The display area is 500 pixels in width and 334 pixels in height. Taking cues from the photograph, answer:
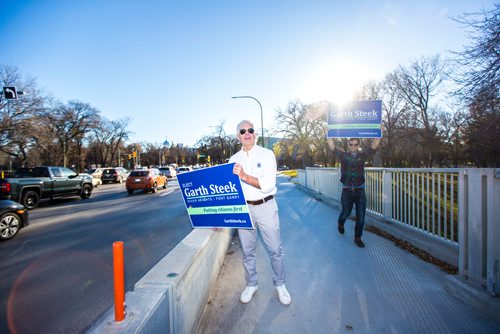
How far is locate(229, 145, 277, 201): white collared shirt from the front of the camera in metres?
2.76

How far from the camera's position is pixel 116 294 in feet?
4.80

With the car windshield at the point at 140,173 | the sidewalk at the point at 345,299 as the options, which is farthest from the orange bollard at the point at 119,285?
the car windshield at the point at 140,173

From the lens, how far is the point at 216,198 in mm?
2939

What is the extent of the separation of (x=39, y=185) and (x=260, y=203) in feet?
43.9

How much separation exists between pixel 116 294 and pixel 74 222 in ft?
26.8

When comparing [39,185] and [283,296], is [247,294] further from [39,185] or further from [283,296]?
[39,185]

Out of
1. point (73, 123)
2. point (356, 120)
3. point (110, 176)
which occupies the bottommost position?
point (110, 176)

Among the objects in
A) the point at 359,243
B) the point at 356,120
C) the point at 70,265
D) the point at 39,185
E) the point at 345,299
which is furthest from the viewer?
the point at 39,185

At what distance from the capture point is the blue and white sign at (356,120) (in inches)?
305

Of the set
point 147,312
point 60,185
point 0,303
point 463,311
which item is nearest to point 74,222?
point 0,303

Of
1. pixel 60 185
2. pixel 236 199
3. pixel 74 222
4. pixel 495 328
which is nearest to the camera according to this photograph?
pixel 495 328

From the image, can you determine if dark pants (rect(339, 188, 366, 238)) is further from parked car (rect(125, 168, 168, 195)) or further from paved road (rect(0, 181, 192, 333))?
parked car (rect(125, 168, 168, 195))

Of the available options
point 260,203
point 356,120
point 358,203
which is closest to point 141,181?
point 356,120

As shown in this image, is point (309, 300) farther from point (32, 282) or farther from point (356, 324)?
point (32, 282)
